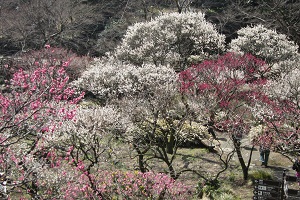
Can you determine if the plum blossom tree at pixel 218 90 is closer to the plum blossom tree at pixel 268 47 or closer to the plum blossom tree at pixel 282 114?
the plum blossom tree at pixel 282 114

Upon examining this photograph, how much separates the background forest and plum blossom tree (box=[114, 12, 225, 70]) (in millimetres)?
72

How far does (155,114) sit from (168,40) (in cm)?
949

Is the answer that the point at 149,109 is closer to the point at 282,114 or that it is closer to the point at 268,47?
the point at 282,114

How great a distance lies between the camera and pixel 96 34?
36.2 meters

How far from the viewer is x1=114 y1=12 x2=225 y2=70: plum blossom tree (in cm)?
1966

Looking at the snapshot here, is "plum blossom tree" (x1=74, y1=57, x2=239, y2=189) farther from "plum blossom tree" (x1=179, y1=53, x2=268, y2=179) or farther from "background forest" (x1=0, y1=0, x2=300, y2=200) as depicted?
"plum blossom tree" (x1=179, y1=53, x2=268, y2=179)

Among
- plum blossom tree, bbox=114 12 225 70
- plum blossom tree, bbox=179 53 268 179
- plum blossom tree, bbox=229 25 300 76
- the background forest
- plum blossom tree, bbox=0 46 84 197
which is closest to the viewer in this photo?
plum blossom tree, bbox=0 46 84 197

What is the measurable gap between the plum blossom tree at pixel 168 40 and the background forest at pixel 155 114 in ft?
0.24

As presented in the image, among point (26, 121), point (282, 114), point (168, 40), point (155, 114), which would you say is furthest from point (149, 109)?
point (168, 40)

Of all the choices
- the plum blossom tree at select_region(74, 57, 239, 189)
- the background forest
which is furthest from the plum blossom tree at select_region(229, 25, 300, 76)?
the plum blossom tree at select_region(74, 57, 239, 189)

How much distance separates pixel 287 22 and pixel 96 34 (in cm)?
2606

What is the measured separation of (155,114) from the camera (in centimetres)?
1162

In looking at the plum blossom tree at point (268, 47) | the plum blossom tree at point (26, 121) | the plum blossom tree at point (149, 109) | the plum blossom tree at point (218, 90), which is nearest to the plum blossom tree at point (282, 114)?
the plum blossom tree at point (218, 90)

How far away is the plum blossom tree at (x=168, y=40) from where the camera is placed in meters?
19.7
